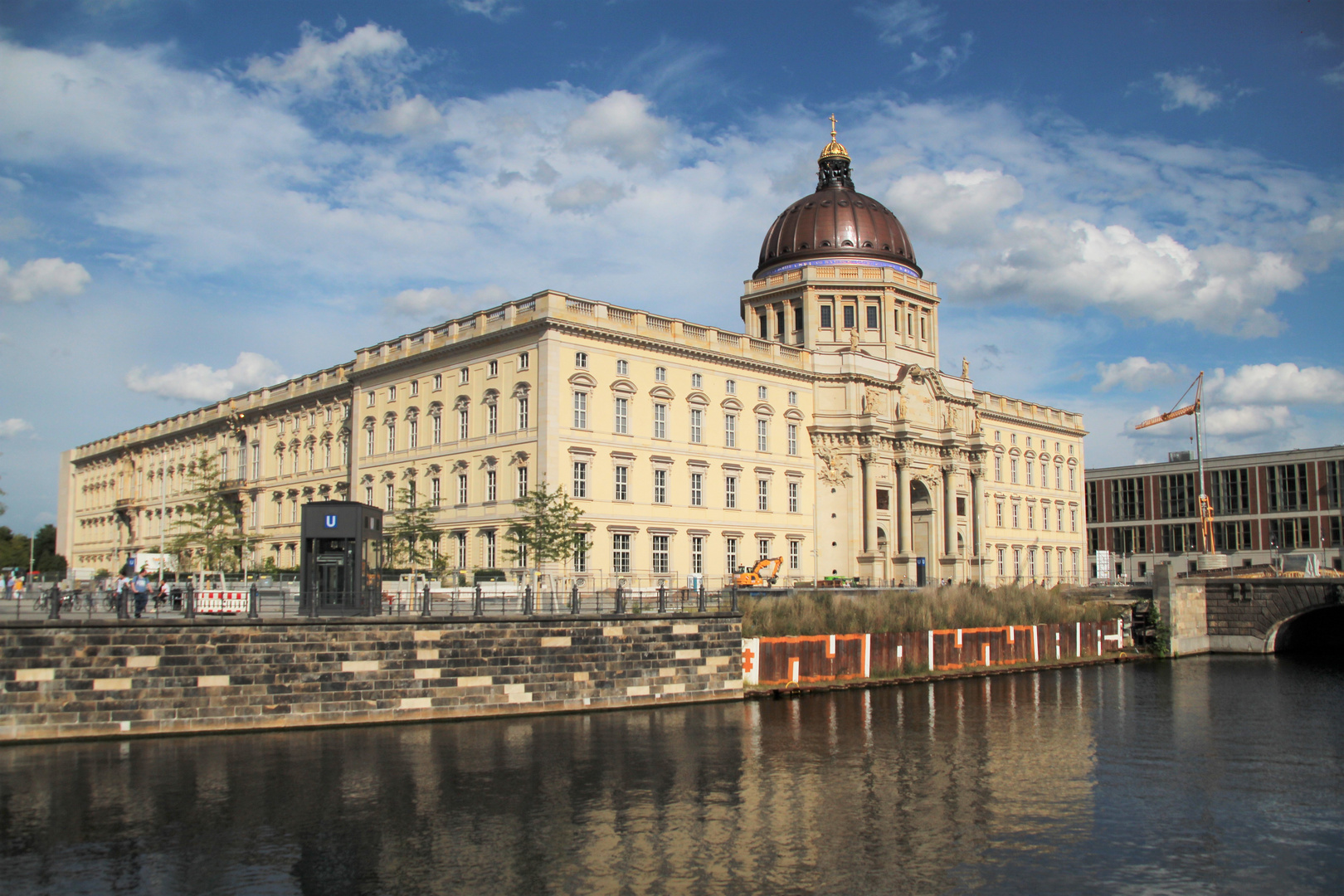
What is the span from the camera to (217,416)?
91250 mm

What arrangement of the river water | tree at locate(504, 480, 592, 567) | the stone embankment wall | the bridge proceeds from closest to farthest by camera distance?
the river water
the stone embankment wall
tree at locate(504, 480, 592, 567)
the bridge

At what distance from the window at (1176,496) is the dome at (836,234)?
43.5 metres

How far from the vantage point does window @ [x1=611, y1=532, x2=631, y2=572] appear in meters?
60.8

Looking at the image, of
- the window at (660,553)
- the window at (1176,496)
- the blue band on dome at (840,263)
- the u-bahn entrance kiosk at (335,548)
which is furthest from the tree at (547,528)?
the window at (1176,496)

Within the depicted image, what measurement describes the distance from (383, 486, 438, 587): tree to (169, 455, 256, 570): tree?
12.0 metres

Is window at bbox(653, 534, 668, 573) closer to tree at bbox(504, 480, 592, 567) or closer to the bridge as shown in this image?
tree at bbox(504, 480, 592, 567)

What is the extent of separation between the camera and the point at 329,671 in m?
32.6

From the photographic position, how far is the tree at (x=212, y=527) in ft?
233

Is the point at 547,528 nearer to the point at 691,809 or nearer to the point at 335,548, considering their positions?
the point at 335,548

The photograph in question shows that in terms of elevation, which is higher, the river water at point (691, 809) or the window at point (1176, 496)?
the window at point (1176, 496)

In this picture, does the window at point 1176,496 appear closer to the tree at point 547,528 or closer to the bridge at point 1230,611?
the bridge at point 1230,611

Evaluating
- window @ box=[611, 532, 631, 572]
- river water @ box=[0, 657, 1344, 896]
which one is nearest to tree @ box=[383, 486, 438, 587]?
window @ box=[611, 532, 631, 572]

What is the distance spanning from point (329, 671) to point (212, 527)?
139 ft

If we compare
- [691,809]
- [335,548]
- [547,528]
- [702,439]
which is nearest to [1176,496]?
[702,439]
